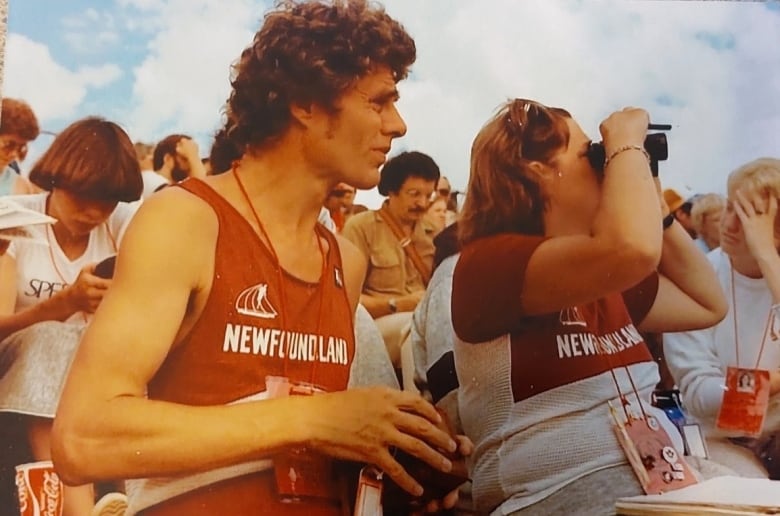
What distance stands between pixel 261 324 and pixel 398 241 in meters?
0.44

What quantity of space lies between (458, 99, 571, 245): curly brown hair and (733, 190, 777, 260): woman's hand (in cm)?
60

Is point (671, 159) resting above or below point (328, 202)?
above

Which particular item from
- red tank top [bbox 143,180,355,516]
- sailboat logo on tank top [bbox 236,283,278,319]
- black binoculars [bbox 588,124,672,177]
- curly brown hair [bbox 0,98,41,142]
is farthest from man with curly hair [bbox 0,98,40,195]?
black binoculars [bbox 588,124,672,177]

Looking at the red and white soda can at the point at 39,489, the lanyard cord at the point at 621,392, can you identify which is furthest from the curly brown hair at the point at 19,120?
the lanyard cord at the point at 621,392

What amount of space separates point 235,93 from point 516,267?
86 cm

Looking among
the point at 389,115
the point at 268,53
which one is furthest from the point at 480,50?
the point at 268,53

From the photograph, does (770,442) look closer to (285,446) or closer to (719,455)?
(719,455)

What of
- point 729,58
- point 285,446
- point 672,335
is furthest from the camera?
point 729,58

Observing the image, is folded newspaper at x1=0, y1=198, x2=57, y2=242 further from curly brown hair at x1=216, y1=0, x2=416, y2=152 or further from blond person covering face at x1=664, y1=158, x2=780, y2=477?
blond person covering face at x1=664, y1=158, x2=780, y2=477

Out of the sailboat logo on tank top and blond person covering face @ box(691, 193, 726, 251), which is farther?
blond person covering face @ box(691, 193, 726, 251)

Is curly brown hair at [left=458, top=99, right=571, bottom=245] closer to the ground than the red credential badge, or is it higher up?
higher up

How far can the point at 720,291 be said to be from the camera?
96.3 inches

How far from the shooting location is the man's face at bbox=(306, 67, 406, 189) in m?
2.20

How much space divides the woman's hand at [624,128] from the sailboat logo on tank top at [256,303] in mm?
1010
